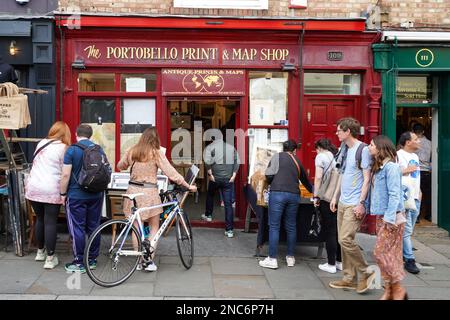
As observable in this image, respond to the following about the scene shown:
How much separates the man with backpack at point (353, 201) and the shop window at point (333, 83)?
335 centimetres

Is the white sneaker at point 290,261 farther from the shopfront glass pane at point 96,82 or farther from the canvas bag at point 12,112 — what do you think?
the shopfront glass pane at point 96,82

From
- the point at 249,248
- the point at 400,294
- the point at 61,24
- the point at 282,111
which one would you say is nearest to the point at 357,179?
the point at 400,294

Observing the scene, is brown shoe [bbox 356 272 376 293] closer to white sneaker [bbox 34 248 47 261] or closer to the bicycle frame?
the bicycle frame

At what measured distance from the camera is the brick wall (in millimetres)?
8766

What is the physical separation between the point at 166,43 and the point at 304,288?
481cm

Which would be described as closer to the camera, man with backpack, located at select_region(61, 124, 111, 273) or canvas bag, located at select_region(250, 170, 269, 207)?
man with backpack, located at select_region(61, 124, 111, 273)

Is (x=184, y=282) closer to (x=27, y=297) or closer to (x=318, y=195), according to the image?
(x=27, y=297)

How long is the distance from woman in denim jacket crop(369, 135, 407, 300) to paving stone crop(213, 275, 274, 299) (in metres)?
1.32

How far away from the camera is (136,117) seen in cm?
902

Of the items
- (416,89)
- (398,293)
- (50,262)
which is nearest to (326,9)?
(416,89)

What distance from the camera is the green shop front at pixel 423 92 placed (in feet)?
29.4

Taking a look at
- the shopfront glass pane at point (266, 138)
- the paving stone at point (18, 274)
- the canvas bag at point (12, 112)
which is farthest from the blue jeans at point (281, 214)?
the canvas bag at point (12, 112)

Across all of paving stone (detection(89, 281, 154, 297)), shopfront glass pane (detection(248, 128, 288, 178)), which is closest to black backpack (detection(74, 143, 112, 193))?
paving stone (detection(89, 281, 154, 297))

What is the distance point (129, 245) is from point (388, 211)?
3192 mm
